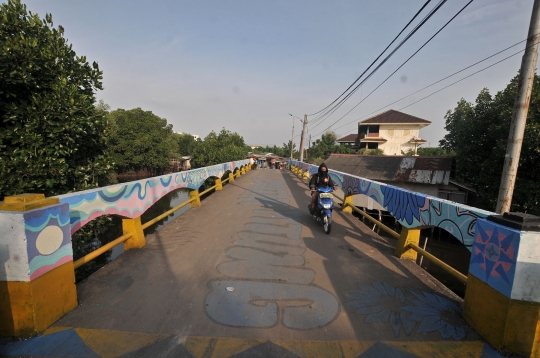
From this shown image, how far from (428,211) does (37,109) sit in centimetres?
736

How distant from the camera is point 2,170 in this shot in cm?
432

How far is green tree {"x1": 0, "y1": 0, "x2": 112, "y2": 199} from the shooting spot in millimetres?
4449

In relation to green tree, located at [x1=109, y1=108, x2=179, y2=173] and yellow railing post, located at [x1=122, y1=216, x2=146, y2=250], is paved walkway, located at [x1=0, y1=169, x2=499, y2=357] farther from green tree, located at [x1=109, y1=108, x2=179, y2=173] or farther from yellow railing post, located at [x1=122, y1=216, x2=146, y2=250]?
green tree, located at [x1=109, y1=108, x2=179, y2=173]

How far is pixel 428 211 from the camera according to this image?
3.88m

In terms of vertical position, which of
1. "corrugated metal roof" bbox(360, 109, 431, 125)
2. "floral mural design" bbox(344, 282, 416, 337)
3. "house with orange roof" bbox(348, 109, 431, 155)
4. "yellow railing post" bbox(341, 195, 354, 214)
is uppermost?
"corrugated metal roof" bbox(360, 109, 431, 125)

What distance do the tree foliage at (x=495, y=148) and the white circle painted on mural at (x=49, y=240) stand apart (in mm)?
13748

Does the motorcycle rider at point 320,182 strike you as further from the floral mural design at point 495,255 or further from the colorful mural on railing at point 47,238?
the colorful mural on railing at point 47,238

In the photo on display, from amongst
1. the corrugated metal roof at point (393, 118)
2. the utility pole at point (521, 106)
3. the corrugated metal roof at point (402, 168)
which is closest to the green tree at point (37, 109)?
the utility pole at point (521, 106)

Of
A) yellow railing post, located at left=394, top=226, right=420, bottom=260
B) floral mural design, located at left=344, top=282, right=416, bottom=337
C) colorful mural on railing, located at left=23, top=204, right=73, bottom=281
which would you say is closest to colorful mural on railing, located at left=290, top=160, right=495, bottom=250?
yellow railing post, located at left=394, top=226, right=420, bottom=260

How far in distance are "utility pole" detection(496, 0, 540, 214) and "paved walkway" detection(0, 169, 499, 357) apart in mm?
3415

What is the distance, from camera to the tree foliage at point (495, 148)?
9.41 metres

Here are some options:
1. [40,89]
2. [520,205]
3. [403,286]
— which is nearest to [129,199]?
[40,89]

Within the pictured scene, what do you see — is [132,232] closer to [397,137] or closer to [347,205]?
[347,205]

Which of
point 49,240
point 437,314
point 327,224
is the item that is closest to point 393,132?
point 327,224
